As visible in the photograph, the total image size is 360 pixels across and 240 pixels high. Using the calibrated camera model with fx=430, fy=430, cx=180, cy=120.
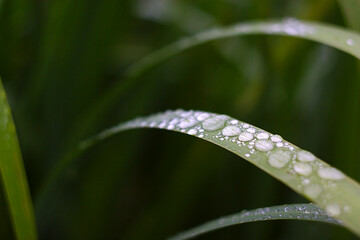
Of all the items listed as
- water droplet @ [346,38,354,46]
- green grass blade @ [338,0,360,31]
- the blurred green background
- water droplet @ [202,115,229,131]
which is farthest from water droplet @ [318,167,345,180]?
the blurred green background

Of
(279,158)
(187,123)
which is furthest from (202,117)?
(279,158)

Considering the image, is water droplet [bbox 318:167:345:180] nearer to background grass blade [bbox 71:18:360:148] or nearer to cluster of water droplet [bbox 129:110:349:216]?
cluster of water droplet [bbox 129:110:349:216]

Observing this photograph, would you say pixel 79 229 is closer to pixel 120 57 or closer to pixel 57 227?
pixel 57 227

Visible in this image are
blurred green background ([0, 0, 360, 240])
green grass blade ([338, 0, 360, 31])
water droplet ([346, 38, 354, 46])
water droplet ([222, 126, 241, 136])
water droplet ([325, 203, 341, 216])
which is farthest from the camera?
blurred green background ([0, 0, 360, 240])

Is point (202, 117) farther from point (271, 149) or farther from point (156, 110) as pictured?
point (156, 110)

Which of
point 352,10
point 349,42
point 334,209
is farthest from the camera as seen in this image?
point 352,10

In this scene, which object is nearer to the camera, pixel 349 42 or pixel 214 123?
pixel 214 123

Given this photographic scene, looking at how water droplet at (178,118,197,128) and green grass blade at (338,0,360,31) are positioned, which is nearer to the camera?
water droplet at (178,118,197,128)

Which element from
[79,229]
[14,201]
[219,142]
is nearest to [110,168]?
[79,229]
